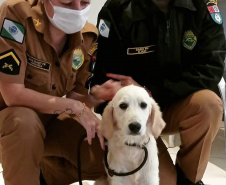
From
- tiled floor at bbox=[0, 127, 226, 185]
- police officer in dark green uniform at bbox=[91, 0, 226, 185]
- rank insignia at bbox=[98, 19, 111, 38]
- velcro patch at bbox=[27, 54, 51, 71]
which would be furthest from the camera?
tiled floor at bbox=[0, 127, 226, 185]

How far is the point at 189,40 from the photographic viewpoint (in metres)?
1.55

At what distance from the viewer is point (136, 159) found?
129 centimetres

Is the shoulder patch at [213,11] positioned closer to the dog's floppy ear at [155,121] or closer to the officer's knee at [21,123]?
the dog's floppy ear at [155,121]

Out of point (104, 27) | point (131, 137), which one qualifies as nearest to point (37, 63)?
point (104, 27)

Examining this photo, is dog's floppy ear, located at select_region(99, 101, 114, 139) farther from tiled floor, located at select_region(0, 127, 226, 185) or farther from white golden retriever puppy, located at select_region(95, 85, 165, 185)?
tiled floor, located at select_region(0, 127, 226, 185)

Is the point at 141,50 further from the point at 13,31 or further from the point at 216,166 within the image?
the point at 216,166

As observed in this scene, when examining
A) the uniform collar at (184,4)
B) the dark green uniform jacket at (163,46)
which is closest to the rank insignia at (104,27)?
the dark green uniform jacket at (163,46)

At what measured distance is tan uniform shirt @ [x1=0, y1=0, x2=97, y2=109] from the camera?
1.25 m

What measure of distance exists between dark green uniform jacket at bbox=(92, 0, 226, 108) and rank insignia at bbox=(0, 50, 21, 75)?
486mm

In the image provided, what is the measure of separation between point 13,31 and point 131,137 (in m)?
0.64

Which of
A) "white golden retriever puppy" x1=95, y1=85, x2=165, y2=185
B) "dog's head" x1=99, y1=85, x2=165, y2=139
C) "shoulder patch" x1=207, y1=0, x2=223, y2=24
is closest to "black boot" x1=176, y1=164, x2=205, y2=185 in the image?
"white golden retriever puppy" x1=95, y1=85, x2=165, y2=185

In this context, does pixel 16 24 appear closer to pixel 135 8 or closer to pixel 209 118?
pixel 135 8

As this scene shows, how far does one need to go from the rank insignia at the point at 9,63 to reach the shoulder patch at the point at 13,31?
0.06 m

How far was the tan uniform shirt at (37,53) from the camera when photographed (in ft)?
4.10
